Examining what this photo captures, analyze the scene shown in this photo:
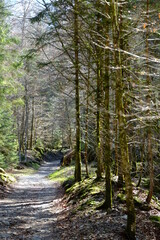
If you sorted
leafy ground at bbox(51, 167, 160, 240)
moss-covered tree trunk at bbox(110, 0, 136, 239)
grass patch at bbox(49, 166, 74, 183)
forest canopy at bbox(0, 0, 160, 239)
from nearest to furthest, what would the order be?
1. moss-covered tree trunk at bbox(110, 0, 136, 239)
2. forest canopy at bbox(0, 0, 160, 239)
3. leafy ground at bbox(51, 167, 160, 240)
4. grass patch at bbox(49, 166, 74, 183)

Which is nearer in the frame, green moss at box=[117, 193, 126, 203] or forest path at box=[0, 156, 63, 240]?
forest path at box=[0, 156, 63, 240]

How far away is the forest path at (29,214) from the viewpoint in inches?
273

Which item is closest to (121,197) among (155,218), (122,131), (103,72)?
(155,218)

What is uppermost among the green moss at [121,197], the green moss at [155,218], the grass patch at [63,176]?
the green moss at [121,197]

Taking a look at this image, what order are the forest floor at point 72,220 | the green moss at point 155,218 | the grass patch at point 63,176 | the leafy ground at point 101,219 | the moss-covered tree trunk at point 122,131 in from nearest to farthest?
1. the moss-covered tree trunk at point 122,131
2. the leafy ground at point 101,219
3. the forest floor at point 72,220
4. the green moss at point 155,218
5. the grass patch at point 63,176

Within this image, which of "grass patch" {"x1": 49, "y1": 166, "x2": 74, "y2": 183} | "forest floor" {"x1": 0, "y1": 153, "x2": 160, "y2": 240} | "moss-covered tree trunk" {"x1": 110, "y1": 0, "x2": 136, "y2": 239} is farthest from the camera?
"grass patch" {"x1": 49, "y1": 166, "x2": 74, "y2": 183}

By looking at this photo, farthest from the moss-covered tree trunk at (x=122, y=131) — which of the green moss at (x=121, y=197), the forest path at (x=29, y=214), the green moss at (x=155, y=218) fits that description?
the green moss at (x=121, y=197)

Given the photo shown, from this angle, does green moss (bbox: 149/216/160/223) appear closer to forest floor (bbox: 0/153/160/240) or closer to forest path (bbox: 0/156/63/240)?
forest floor (bbox: 0/153/160/240)

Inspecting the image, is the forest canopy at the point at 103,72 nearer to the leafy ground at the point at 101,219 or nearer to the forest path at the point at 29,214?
the leafy ground at the point at 101,219

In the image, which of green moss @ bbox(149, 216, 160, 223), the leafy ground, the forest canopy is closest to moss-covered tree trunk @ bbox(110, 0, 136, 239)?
the forest canopy

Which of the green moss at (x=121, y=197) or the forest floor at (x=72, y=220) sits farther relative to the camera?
the green moss at (x=121, y=197)

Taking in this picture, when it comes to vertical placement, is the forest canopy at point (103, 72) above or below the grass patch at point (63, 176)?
above

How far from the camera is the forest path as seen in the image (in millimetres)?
6925

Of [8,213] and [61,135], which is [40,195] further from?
[61,135]
